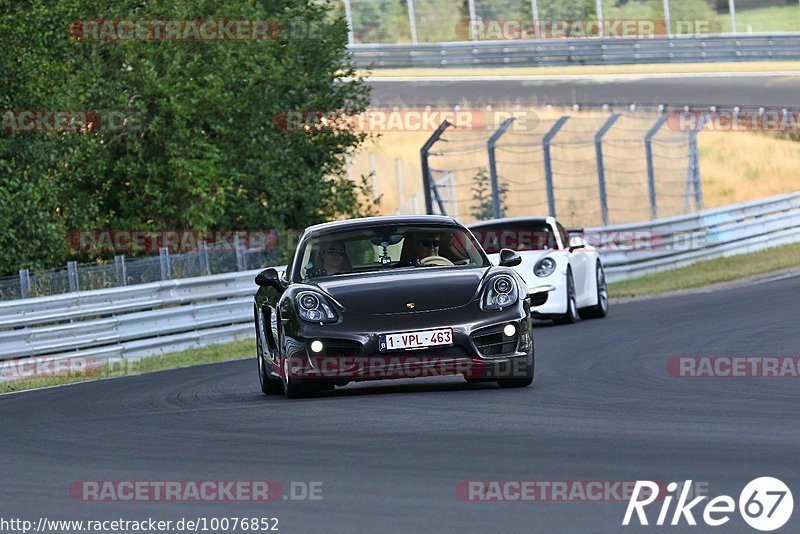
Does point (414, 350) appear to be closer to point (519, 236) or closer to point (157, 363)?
point (157, 363)

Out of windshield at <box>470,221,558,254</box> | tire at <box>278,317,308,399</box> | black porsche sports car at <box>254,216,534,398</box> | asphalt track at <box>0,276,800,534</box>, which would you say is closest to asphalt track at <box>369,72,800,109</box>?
windshield at <box>470,221,558,254</box>

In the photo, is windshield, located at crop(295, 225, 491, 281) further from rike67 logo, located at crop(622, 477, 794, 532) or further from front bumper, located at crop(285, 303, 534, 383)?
rike67 logo, located at crop(622, 477, 794, 532)

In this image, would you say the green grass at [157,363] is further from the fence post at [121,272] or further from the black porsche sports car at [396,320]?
the black porsche sports car at [396,320]

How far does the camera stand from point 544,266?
1888 cm

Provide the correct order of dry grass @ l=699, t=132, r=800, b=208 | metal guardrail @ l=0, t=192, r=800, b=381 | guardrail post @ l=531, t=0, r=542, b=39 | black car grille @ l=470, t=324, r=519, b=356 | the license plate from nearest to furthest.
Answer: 1. the license plate
2. black car grille @ l=470, t=324, r=519, b=356
3. metal guardrail @ l=0, t=192, r=800, b=381
4. dry grass @ l=699, t=132, r=800, b=208
5. guardrail post @ l=531, t=0, r=542, b=39

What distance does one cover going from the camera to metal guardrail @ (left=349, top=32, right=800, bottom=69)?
1794 inches

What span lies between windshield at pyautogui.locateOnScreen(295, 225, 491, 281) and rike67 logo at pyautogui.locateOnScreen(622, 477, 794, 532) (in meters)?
5.43

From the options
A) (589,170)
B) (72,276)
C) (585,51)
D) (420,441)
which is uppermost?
(585,51)

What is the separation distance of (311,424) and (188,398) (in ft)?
9.84

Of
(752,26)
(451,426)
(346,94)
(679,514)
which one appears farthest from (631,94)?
(679,514)

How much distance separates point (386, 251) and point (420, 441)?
3784mm

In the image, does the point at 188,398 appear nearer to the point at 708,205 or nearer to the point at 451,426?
the point at 451,426

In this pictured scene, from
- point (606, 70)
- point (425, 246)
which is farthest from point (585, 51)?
point (425, 246)

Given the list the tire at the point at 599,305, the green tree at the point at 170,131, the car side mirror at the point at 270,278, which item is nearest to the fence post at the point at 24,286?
the green tree at the point at 170,131
